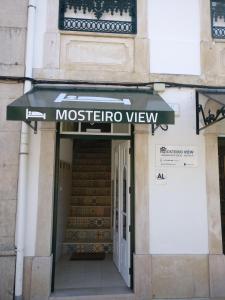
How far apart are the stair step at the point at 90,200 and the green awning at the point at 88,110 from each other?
450cm

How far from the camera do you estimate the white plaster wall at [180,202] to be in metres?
5.39

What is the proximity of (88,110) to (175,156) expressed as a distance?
6.43 ft

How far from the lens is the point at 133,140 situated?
18.7 feet

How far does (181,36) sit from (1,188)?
4153 millimetres

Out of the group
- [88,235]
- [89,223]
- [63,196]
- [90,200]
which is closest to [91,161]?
[90,200]

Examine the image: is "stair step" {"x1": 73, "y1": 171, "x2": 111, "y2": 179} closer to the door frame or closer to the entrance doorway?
the entrance doorway

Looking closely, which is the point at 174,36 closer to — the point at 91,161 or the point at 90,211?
the point at 90,211

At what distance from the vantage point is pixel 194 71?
19.2 feet

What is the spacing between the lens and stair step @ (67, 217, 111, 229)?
27.1ft

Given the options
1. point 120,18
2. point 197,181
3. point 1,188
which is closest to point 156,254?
point 197,181

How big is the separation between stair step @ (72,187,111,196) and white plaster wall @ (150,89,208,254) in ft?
12.4

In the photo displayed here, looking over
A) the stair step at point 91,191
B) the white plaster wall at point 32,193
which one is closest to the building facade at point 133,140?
the white plaster wall at point 32,193

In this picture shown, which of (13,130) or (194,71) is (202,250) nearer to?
(194,71)

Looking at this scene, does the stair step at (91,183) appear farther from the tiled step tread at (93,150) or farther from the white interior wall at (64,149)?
the tiled step tread at (93,150)
